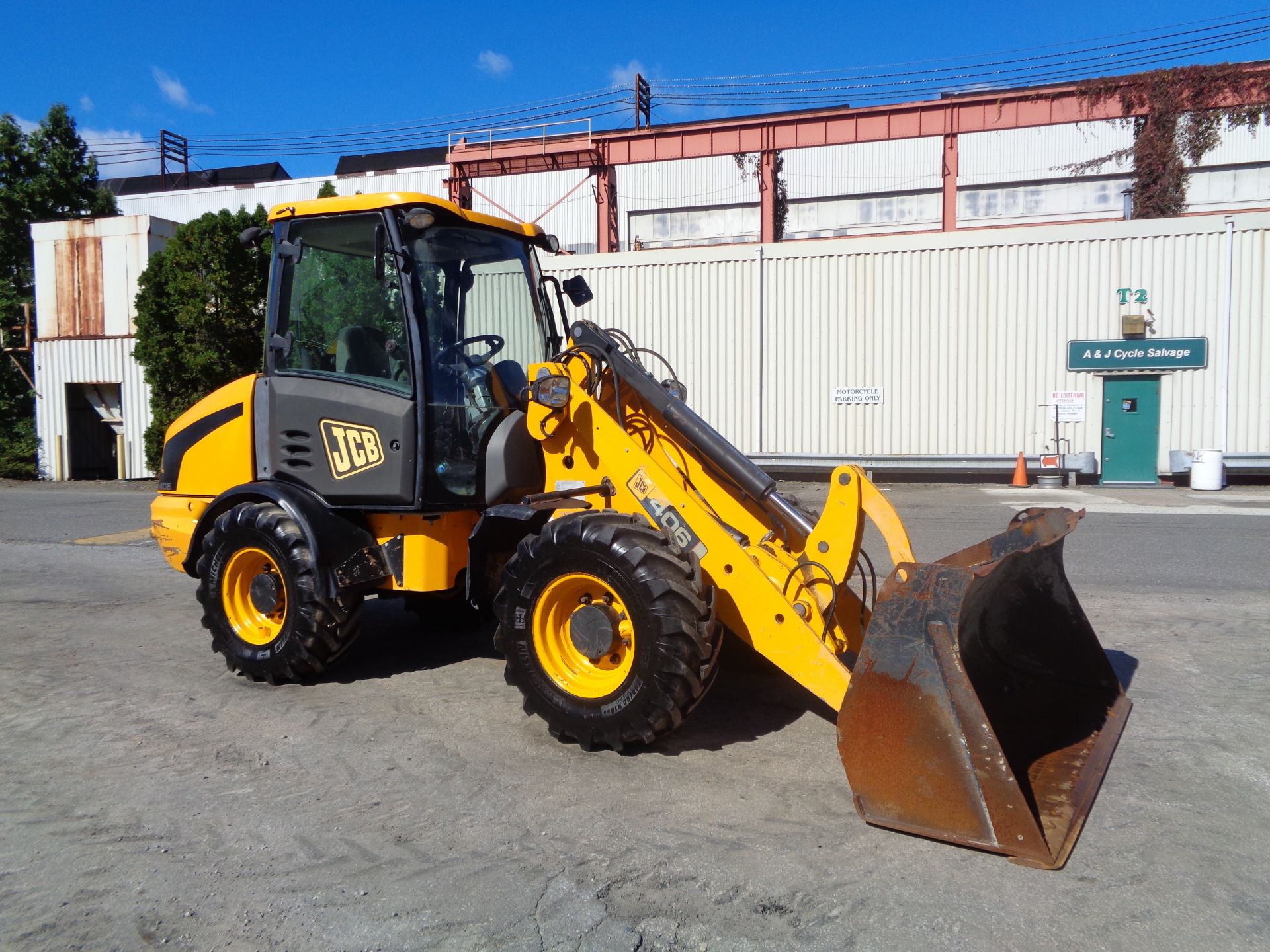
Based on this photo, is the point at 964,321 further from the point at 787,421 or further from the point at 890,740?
the point at 890,740

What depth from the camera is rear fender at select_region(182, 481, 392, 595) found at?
522 centimetres

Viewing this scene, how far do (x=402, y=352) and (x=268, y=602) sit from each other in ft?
5.42

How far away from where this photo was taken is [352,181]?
38438mm

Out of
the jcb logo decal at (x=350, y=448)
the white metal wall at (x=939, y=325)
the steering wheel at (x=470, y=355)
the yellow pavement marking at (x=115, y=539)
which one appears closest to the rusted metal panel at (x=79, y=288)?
the white metal wall at (x=939, y=325)

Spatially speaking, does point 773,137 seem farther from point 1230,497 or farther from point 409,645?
point 409,645

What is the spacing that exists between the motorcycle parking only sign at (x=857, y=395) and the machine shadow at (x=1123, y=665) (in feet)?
43.7

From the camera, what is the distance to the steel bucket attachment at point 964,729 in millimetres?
3332

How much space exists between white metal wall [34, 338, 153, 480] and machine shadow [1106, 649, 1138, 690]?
2165cm

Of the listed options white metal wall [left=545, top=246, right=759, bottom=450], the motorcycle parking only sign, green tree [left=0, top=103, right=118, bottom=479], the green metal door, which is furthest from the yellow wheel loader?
green tree [left=0, top=103, right=118, bottom=479]

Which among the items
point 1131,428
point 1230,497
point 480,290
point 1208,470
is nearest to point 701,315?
point 1131,428

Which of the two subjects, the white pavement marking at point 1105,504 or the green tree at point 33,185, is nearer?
the white pavement marking at point 1105,504

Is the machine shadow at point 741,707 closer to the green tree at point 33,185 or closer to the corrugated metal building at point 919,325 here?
the corrugated metal building at point 919,325

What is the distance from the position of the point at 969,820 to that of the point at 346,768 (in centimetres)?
261

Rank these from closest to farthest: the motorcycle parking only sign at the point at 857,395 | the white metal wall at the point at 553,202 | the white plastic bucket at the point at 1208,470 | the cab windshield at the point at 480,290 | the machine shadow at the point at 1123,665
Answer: the cab windshield at the point at 480,290, the machine shadow at the point at 1123,665, the white plastic bucket at the point at 1208,470, the motorcycle parking only sign at the point at 857,395, the white metal wall at the point at 553,202
